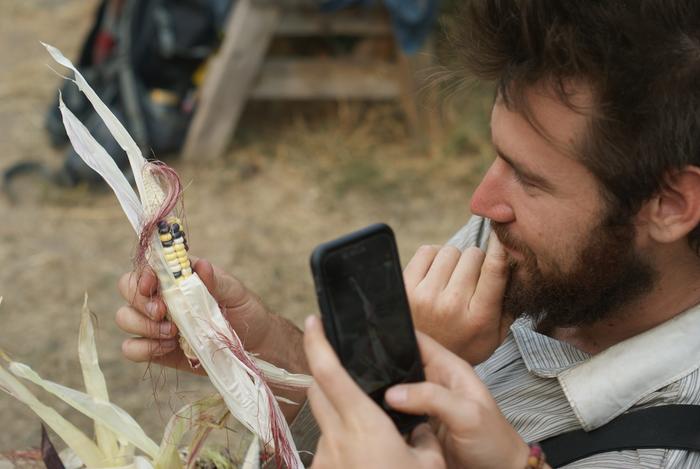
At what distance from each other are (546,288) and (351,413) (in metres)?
0.62

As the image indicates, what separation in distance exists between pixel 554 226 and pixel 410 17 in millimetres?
3179

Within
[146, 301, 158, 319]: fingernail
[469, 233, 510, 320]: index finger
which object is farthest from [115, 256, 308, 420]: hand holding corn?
[469, 233, 510, 320]: index finger

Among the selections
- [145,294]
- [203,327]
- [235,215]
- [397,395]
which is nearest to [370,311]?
[397,395]

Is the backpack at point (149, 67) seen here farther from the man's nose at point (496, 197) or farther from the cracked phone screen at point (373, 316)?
the cracked phone screen at point (373, 316)

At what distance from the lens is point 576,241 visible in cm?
161

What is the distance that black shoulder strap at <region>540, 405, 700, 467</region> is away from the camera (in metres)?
1.42

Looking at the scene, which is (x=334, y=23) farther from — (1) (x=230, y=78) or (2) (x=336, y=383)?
(2) (x=336, y=383)

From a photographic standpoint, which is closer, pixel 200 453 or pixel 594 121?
pixel 594 121

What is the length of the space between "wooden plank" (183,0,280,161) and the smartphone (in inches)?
142

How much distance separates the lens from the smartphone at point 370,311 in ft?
4.00

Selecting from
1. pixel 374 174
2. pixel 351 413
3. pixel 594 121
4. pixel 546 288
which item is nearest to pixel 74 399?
pixel 351 413

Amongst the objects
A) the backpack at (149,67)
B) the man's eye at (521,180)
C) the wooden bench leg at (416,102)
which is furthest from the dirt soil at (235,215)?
the man's eye at (521,180)

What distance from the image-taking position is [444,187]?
488 centimetres

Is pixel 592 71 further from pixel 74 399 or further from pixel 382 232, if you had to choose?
pixel 74 399
